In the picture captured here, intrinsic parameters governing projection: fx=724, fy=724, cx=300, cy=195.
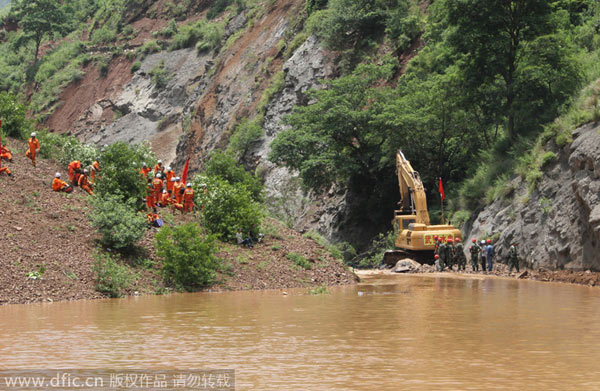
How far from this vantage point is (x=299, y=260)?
2331cm

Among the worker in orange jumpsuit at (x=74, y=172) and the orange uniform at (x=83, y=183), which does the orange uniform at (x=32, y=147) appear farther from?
the orange uniform at (x=83, y=183)

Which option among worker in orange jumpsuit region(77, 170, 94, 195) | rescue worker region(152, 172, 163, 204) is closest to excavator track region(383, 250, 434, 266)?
rescue worker region(152, 172, 163, 204)

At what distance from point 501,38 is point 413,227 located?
9.84 m

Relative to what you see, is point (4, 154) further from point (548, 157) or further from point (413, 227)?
point (548, 157)

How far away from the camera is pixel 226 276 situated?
2131 centimetres

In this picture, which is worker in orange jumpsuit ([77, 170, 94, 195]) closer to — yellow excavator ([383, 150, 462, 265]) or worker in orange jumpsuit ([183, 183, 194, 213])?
worker in orange jumpsuit ([183, 183, 194, 213])

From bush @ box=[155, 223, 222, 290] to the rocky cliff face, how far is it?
454 inches

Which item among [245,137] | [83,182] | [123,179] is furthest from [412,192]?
[245,137]

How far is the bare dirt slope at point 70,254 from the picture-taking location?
17953mm

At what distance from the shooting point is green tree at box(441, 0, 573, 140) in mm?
32281

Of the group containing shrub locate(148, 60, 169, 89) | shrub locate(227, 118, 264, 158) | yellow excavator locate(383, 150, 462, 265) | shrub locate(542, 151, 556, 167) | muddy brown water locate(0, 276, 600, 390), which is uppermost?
shrub locate(148, 60, 169, 89)

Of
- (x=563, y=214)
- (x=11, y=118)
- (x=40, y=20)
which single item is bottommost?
(x=563, y=214)

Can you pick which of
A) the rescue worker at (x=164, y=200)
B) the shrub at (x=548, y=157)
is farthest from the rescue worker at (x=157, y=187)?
the shrub at (x=548, y=157)

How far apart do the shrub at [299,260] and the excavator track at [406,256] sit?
939 cm
